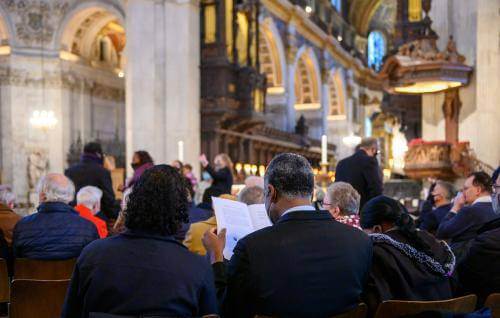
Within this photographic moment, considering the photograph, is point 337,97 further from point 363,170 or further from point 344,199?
point 344,199

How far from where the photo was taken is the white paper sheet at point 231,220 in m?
3.71

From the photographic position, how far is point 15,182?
19344mm

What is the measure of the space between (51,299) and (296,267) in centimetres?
140

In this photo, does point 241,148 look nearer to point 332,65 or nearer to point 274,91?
point 274,91

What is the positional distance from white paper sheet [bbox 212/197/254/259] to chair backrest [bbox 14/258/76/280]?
1097mm

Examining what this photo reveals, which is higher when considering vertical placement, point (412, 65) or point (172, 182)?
point (412, 65)

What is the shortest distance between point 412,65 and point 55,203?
8696 mm

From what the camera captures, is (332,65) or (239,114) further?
(332,65)

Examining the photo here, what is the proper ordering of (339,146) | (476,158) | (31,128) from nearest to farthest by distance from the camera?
(476,158) < (31,128) < (339,146)

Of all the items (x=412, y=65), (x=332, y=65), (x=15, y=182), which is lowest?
(x=15, y=182)

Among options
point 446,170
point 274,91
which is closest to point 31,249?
point 446,170

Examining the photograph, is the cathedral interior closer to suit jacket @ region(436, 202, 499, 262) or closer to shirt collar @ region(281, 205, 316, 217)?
suit jacket @ region(436, 202, 499, 262)

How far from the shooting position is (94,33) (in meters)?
21.2

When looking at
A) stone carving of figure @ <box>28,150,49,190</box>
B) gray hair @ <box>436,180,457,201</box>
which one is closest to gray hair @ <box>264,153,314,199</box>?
gray hair @ <box>436,180,457,201</box>
